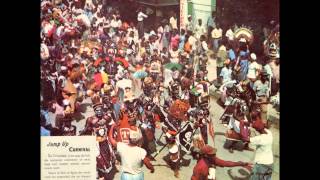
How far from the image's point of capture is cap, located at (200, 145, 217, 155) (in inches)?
75.2

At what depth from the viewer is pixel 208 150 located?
1.91 meters

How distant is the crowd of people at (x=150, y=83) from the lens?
6.15ft

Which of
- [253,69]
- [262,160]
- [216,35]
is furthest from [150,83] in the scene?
[262,160]

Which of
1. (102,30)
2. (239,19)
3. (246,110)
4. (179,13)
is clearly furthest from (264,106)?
(102,30)

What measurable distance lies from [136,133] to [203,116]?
30cm

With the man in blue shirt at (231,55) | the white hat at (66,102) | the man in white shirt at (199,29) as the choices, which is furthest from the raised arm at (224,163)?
the white hat at (66,102)

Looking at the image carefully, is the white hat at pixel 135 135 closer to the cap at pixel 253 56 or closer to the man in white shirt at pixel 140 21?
the man in white shirt at pixel 140 21

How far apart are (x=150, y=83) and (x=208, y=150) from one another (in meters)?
0.39

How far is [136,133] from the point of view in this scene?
1.90m
